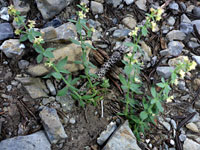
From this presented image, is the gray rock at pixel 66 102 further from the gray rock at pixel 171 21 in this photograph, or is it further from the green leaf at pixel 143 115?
the gray rock at pixel 171 21

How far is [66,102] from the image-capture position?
117 inches

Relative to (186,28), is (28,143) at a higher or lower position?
lower

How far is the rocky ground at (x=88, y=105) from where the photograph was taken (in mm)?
2682

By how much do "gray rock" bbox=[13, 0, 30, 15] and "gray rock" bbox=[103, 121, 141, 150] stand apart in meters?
2.40

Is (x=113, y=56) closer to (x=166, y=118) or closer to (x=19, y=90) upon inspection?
(x=166, y=118)

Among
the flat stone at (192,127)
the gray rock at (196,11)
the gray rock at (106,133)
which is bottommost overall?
the flat stone at (192,127)

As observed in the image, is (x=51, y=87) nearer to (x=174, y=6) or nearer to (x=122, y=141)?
(x=122, y=141)

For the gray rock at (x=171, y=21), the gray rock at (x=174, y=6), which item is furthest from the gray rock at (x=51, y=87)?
the gray rock at (x=174, y=6)

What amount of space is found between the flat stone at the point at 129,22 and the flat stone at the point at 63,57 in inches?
40.8

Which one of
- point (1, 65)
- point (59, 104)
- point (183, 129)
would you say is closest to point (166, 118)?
point (183, 129)

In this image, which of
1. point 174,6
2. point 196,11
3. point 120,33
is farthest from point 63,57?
point 196,11

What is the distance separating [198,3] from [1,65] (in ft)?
12.7

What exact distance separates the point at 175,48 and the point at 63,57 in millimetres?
1975

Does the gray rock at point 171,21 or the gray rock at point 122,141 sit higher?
the gray rock at point 171,21
